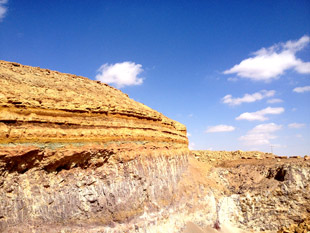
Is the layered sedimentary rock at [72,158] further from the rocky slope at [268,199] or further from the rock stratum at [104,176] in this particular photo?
the rocky slope at [268,199]

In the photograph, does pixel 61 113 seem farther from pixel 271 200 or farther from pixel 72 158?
pixel 271 200

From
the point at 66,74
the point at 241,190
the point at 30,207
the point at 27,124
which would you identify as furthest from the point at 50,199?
the point at 241,190

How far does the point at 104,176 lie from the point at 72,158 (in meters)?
1.87

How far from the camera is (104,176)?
1170cm

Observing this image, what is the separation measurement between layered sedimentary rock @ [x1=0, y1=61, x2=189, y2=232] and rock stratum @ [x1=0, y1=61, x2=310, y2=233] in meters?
0.04

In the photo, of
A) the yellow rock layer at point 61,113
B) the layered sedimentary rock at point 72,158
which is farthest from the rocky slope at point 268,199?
the yellow rock layer at point 61,113

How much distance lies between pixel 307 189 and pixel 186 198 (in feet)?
32.5

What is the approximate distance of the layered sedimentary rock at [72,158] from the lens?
30.3 ft

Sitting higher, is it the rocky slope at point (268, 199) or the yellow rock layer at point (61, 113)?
the yellow rock layer at point (61, 113)

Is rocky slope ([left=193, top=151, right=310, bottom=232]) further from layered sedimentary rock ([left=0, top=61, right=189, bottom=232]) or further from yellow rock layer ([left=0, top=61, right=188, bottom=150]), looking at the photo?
yellow rock layer ([left=0, top=61, right=188, bottom=150])

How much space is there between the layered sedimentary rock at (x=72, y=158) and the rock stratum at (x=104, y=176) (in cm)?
4

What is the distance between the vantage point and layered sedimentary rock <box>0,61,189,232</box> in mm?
9227

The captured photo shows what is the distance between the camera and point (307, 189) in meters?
18.9

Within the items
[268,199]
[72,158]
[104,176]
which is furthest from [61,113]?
[268,199]
